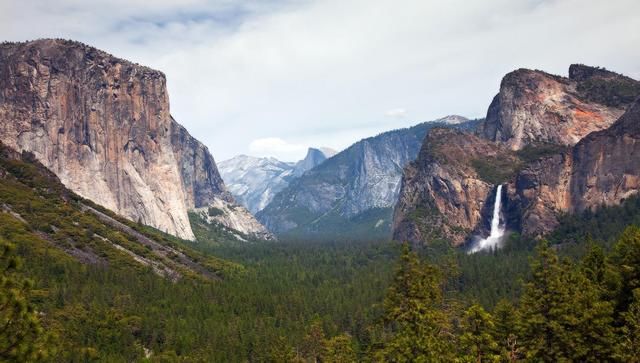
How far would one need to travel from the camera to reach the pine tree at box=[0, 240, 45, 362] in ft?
117

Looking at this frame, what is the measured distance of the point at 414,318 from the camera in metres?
69.9

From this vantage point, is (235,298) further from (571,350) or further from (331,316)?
(571,350)

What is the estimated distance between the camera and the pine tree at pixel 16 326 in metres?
35.8

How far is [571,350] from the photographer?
60906 millimetres

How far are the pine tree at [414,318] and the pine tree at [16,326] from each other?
1353 inches

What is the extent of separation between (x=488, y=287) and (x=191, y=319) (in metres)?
79.2

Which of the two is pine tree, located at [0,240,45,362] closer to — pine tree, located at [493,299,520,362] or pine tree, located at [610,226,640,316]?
pine tree, located at [493,299,520,362]

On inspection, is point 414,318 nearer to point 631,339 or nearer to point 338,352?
point 338,352

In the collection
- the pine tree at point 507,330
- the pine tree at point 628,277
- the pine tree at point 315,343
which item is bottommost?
the pine tree at point 315,343

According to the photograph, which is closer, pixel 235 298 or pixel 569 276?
pixel 569 276

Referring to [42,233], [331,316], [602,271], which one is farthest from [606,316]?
[42,233]

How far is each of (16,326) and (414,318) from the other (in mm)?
45616

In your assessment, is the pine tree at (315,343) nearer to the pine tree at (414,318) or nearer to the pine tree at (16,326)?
the pine tree at (414,318)

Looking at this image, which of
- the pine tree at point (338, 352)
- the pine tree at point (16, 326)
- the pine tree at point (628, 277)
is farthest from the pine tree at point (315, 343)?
the pine tree at point (16, 326)
